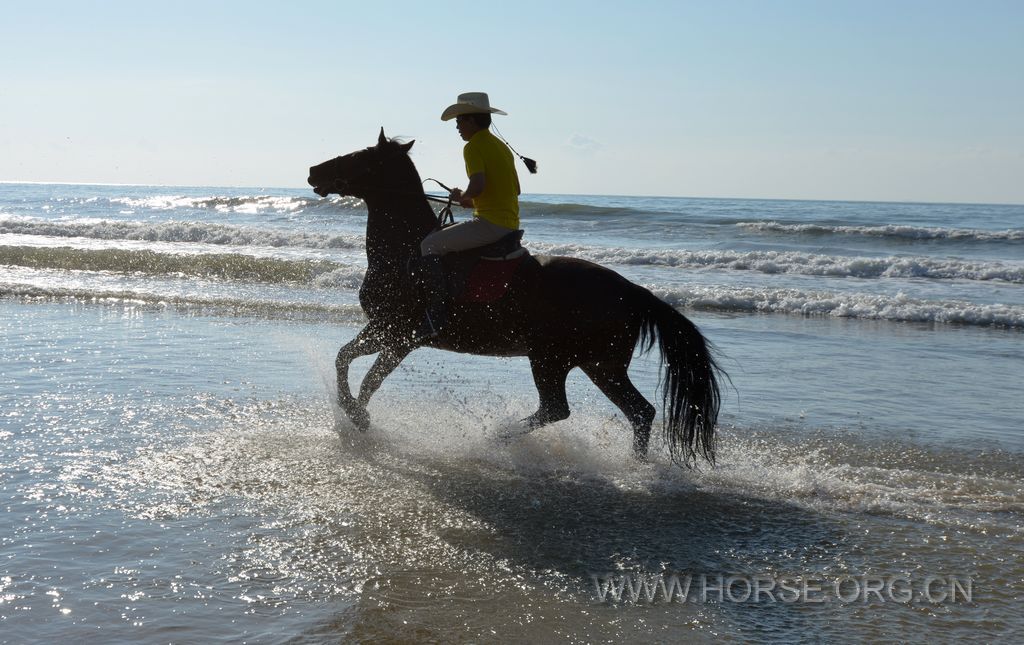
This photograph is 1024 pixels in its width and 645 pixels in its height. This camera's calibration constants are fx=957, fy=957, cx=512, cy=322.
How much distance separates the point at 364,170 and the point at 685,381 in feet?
9.00

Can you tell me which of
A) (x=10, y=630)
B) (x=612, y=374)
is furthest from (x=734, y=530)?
(x=10, y=630)

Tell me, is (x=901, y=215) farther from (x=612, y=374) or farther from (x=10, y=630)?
(x=10, y=630)

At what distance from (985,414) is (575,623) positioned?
5.46 m

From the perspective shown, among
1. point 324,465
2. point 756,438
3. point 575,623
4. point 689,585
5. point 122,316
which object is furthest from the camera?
point 122,316

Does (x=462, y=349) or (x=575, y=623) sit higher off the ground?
(x=462, y=349)

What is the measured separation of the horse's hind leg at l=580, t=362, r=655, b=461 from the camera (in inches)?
254

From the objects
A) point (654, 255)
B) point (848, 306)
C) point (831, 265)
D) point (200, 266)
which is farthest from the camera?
point (654, 255)

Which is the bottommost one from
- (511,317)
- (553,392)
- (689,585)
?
(689,585)

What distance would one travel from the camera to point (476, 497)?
5.48 metres

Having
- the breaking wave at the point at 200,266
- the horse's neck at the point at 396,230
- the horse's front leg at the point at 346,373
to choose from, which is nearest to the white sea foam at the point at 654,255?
the breaking wave at the point at 200,266

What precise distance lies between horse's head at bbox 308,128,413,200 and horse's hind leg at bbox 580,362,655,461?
6.62 feet

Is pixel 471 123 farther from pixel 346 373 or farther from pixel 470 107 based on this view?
pixel 346 373

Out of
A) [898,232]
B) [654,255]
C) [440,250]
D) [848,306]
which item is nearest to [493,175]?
[440,250]

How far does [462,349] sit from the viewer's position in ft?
22.8
